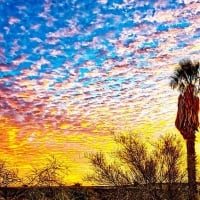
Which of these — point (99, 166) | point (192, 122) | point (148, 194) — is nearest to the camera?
point (148, 194)

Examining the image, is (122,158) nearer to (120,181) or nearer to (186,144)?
(120,181)

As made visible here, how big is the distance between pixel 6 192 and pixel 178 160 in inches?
520

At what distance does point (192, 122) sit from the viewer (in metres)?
30.1

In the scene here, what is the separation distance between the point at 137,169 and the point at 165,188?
5.62 ft

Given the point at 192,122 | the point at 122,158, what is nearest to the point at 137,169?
the point at 122,158

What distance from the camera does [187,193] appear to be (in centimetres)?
2630

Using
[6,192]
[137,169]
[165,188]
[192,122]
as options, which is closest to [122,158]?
[137,169]

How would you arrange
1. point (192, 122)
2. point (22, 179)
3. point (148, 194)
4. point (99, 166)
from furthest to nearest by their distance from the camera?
point (192, 122)
point (99, 166)
point (148, 194)
point (22, 179)

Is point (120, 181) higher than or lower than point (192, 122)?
lower

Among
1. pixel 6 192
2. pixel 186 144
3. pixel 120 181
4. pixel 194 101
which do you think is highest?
pixel 194 101

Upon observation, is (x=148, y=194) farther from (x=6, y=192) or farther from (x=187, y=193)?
(x=6, y=192)

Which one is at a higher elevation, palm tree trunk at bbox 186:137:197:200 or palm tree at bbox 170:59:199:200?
palm tree at bbox 170:59:199:200

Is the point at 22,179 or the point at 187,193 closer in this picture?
the point at 22,179

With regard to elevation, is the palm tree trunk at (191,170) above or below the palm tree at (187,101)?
below
